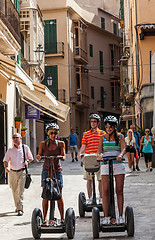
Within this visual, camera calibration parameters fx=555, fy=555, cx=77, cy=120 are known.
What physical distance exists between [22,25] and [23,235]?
1963cm

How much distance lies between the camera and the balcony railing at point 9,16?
16.9 meters

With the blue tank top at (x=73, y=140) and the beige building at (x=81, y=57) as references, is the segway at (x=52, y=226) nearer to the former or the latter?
the blue tank top at (x=73, y=140)

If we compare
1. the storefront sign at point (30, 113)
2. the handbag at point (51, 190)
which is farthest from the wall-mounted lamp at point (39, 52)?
the handbag at point (51, 190)

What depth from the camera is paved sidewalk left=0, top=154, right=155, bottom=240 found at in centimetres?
845

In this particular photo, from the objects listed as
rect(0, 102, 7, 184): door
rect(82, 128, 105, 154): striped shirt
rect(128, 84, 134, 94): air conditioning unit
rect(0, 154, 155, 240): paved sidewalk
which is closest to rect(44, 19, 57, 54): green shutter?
rect(128, 84, 134, 94): air conditioning unit

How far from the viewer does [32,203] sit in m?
12.5

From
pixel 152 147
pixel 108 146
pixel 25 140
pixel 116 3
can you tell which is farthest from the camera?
pixel 116 3

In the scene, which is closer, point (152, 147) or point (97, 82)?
point (152, 147)

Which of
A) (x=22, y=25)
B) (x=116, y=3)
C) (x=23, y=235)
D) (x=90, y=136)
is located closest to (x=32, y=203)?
(x=90, y=136)

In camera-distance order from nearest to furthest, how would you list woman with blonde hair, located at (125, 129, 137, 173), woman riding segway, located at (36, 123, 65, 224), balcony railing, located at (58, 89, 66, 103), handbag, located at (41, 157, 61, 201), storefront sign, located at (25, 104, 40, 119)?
handbag, located at (41, 157, 61, 201) → woman riding segway, located at (36, 123, 65, 224) → woman with blonde hair, located at (125, 129, 137, 173) → storefront sign, located at (25, 104, 40, 119) → balcony railing, located at (58, 89, 66, 103)

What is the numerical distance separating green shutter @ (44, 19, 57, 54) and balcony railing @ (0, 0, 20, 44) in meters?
27.1

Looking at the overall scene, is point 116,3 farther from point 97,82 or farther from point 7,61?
point 7,61

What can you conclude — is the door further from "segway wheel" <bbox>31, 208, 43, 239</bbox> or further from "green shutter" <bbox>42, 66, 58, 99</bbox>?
"green shutter" <bbox>42, 66, 58, 99</bbox>

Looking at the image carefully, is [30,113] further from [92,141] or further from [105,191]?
[105,191]
